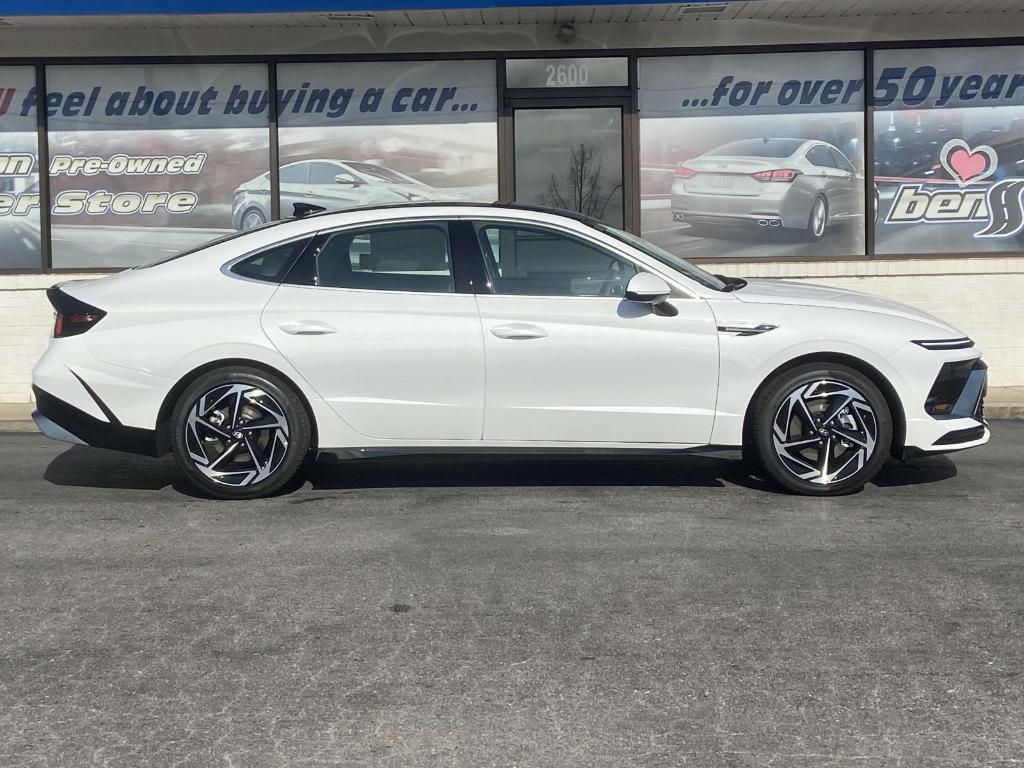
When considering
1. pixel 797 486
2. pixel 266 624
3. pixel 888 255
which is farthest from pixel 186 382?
pixel 888 255

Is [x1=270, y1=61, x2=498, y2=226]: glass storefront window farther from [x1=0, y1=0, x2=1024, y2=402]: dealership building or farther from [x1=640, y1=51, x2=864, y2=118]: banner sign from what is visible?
[x1=640, y1=51, x2=864, y2=118]: banner sign

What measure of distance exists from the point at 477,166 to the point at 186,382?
6081 millimetres

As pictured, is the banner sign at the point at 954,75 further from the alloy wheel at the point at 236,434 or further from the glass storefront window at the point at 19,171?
the glass storefront window at the point at 19,171

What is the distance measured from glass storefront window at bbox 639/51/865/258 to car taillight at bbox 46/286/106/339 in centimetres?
671

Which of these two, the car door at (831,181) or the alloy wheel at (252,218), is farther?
the alloy wheel at (252,218)

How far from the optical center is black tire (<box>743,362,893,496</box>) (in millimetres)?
7125

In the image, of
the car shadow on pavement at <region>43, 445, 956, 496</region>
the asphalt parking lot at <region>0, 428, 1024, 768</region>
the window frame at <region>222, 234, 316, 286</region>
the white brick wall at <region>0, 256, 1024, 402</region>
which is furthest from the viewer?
the white brick wall at <region>0, 256, 1024, 402</region>

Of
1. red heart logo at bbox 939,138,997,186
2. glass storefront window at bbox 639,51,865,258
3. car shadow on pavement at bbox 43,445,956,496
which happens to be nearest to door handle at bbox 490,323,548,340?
car shadow on pavement at bbox 43,445,956,496

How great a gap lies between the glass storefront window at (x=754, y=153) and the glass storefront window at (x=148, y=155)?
3845 mm

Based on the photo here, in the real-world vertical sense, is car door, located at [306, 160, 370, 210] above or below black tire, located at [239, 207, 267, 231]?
above

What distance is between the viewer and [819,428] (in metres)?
7.15

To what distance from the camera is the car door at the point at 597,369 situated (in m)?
7.11

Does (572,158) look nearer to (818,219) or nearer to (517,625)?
(818,219)

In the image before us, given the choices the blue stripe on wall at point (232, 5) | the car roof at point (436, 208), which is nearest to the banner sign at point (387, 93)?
the blue stripe on wall at point (232, 5)
